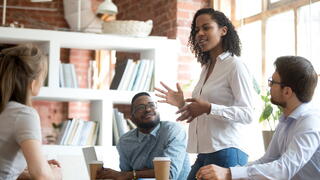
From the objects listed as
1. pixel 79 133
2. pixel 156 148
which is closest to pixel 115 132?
pixel 79 133

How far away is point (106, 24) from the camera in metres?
4.59

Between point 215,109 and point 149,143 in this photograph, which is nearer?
point 215,109

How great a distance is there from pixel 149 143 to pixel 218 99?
91cm

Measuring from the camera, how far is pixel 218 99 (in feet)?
8.56

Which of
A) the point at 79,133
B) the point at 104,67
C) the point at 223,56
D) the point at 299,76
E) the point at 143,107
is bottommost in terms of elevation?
the point at 79,133

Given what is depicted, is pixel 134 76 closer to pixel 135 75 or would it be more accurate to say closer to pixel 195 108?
pixel 135 75

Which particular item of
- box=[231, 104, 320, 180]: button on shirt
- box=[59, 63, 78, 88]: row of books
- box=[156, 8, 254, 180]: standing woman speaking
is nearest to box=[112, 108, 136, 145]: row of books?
box=[59, 63, 78, 88]: row of books

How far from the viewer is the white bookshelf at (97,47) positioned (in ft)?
14.1

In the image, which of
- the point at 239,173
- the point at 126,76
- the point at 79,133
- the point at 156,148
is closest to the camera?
the point at 239,173

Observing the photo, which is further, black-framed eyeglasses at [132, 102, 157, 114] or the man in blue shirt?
black-framed eyeglasses at [132, 102, 157, 114]

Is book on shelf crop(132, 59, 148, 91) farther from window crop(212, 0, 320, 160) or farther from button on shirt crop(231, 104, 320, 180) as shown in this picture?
button on shirt crop(231, 104, 320, 180)

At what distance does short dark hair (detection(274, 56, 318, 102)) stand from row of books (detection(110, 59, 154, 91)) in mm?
2430

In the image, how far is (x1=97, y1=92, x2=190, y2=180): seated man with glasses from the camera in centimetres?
326

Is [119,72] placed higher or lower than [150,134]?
higher
